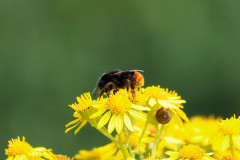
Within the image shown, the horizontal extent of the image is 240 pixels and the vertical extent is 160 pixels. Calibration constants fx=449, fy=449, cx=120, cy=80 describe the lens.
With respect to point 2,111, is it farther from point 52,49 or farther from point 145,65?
point 145,65

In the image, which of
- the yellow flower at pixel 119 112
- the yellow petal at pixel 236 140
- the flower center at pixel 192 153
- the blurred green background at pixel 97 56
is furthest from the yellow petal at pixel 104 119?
the blurred green background at pixel 97 56

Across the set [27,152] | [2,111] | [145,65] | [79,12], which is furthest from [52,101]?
[27,152]

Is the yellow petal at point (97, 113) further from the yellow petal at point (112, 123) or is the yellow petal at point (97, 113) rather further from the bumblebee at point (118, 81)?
the bumblebee at point (118, 81)

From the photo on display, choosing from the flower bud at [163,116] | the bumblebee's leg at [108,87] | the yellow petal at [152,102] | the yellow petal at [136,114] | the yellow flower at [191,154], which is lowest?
the yellow flower at [191,154]

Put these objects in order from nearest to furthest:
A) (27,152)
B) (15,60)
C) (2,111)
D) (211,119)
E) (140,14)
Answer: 1. (27,152)
2. (211,119)
3. (2,111)
4. (15,60)
5. (140,14)

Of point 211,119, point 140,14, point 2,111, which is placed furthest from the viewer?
point 140,14

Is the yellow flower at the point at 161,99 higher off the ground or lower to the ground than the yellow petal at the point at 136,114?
higher
